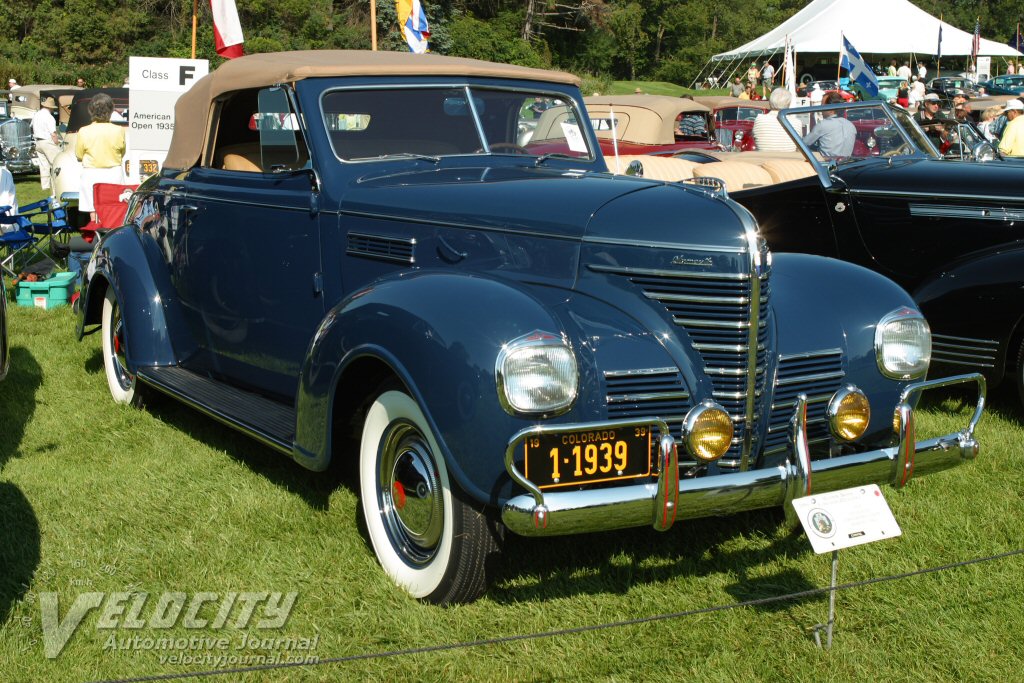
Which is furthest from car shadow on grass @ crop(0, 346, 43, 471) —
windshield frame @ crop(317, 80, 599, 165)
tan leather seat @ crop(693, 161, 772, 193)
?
tan leather seat @ crop(693, 161, 772, 193)

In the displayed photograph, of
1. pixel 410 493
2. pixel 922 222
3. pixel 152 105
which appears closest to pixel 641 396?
pixel 410 493

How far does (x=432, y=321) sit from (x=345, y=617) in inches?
42.0

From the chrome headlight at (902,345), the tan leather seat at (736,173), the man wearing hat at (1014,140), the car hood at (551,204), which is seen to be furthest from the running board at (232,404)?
the man wearing hat at (1014,140)

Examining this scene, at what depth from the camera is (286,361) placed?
4.59 metres

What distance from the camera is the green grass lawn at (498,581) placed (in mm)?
3174

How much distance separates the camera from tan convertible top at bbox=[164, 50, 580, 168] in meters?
4.50

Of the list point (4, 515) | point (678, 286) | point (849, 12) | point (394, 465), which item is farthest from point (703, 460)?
point (849, 12)

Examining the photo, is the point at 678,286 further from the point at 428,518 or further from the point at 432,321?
the point at 428,518

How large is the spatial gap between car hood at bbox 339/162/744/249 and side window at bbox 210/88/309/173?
20.6 inches

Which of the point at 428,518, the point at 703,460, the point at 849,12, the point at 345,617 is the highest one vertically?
the point at 849,12

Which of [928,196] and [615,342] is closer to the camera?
[615,342]

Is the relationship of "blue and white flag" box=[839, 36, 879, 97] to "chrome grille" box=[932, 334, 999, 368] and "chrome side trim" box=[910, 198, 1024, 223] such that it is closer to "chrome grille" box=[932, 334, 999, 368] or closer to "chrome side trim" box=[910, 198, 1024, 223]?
"chrome side trim" box=[910, 198, 1024, 223]

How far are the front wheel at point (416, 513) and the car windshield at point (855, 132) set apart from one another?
4.15m

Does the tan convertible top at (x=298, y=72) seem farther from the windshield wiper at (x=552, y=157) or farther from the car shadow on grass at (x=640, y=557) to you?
the car shadow on grass at (x=640, y=557)
